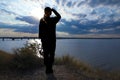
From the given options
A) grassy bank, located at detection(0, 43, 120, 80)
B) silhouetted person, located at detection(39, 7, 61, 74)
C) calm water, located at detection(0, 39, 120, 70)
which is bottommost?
calm water, located at detection(0, 39, 120, 70)

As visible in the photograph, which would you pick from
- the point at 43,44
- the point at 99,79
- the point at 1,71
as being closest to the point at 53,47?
the point at 43,44

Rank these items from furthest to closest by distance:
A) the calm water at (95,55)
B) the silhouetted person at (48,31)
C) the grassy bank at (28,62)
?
the calm water at (95,55)
the grassy bank at (28,62)
the silhouetted person at (48,31)

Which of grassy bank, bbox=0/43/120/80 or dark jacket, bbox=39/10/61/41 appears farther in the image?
grassy bank, bbox=0/43/120/80

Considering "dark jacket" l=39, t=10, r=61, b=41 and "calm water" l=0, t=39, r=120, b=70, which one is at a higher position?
"dark jacket" l=39, t=10, r=61, b=41

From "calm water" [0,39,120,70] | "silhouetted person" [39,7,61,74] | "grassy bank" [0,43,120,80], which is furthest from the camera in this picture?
"calm water" [0,39,120,70]

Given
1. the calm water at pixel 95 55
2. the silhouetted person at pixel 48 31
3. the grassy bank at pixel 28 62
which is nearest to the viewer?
the silhouetted person at pixel 48 31

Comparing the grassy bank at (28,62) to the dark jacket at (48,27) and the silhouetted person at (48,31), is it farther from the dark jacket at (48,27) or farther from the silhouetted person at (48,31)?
the dark jacket at (48,27)

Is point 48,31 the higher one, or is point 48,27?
point 48,27

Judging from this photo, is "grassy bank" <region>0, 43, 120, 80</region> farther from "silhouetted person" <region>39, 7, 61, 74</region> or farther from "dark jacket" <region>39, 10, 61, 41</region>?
"dark jacket" <region>39, 10, 61, 41</region>

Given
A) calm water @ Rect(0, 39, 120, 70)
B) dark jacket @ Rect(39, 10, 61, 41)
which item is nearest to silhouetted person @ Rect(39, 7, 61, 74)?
dark jacket @ Rect(39, 10, 61, 41)

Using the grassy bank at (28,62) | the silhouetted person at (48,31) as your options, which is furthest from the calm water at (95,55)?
the silhouetted person at (48,31)

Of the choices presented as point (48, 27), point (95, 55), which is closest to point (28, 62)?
point (48, 27)

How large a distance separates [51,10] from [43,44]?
123 cm

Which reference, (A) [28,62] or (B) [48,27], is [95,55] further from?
(B) [48,27]
